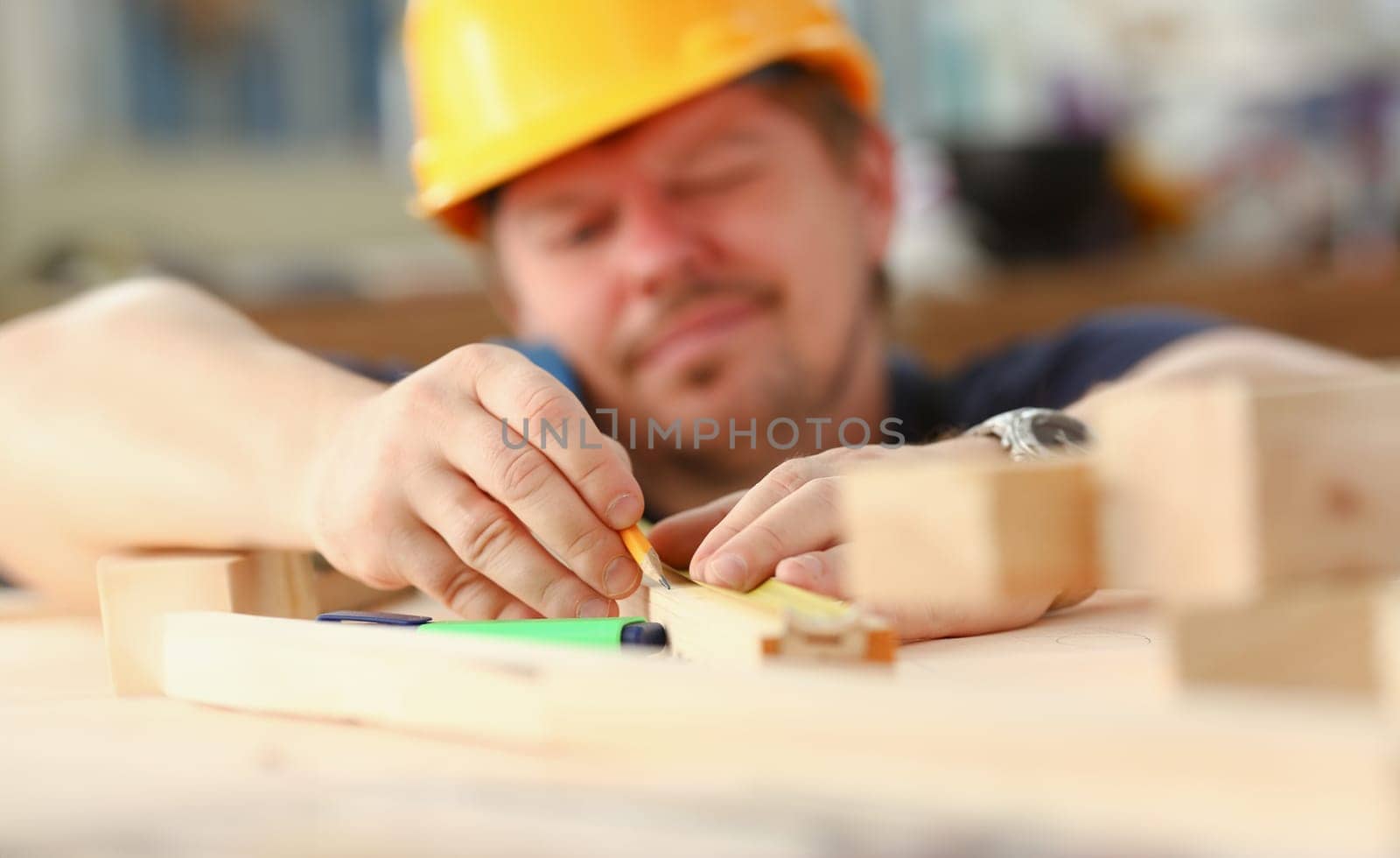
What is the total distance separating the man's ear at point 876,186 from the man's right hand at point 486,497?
3.06 feet

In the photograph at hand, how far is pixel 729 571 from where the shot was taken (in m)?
0.61

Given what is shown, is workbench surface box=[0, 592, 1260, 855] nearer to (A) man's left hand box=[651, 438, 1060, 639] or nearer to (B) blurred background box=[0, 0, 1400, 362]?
(A) man's left hand box=[651, 438, 1060, 639]

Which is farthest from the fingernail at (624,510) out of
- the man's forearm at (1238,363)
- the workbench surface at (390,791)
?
the man's forearm at (1238,363)

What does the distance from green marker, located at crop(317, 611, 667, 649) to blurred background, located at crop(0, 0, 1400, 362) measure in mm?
1625

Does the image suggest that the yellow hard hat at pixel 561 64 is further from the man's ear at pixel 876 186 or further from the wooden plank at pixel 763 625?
the wooden plank at pixel 763 625

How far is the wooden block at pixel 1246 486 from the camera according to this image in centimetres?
38

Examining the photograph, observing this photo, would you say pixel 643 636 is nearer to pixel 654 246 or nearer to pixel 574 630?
pixel 574 630

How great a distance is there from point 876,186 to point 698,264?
0.55 metres

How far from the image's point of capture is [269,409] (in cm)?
90

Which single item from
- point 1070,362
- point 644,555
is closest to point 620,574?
point 644,555

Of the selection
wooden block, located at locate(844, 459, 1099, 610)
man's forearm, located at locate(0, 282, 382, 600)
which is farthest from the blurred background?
wooden block, located at locate(844, 459, 1099, 610)

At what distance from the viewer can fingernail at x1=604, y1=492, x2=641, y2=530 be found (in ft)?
2.16

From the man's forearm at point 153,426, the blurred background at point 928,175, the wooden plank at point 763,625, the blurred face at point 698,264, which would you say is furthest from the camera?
the blurred background at point 928,175

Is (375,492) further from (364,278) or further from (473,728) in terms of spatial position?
(364,278)
